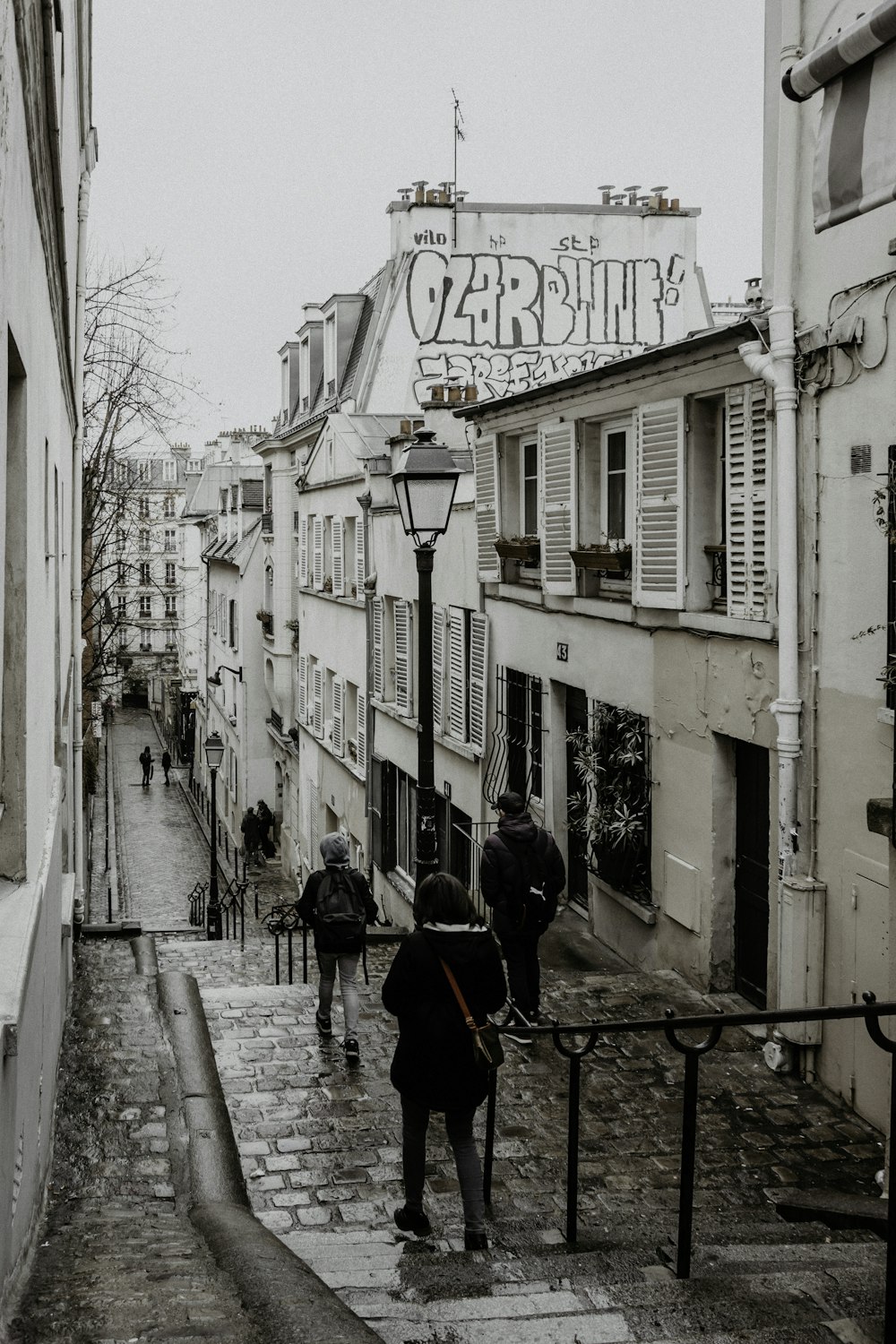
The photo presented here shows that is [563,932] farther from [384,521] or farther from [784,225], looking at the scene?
[384,521]

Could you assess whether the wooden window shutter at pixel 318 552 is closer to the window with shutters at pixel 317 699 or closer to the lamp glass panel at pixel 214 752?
the window with shutters at pixel 317 699

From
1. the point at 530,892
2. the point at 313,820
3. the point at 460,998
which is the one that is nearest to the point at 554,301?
the point at 313,820

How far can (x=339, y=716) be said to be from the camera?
25.8m

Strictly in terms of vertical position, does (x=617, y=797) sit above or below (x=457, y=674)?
below

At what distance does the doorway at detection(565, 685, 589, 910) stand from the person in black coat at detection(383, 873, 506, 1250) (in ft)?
25.0

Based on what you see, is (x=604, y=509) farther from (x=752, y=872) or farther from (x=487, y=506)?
(x=752, y=872)

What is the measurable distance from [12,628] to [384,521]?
653 inches

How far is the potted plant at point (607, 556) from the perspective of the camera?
40.0 ft

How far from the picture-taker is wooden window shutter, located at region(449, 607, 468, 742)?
17.2 m

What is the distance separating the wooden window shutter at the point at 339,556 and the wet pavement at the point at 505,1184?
14.0 m

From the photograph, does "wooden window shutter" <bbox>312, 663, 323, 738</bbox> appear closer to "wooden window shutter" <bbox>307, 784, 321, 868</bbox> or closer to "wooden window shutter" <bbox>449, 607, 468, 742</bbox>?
"wooden window shutter" <bbox>307, 784, 321, 868</bbox>

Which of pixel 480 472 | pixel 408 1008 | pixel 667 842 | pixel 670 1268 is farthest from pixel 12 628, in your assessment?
pixel 480 472

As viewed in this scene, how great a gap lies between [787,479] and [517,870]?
311 centimetres

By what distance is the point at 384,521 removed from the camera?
2155 cm
